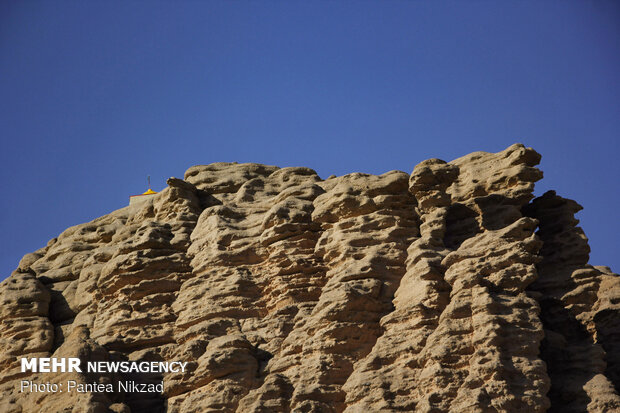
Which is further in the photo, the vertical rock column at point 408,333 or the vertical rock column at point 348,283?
the vertical rock column at point 348,283

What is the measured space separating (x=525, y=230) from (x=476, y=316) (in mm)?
4522

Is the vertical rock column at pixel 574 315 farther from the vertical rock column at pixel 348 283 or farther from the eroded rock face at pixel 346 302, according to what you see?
the vertical rock column at pixel 348 283

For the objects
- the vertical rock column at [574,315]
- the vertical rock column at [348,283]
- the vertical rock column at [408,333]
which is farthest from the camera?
the vertical rock column at [348,283]

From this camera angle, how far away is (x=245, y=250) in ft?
129

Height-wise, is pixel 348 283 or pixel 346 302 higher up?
pixel 348 283

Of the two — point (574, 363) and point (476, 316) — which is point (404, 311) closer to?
point (476, 316)

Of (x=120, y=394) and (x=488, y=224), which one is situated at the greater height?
(x=488, y=224)

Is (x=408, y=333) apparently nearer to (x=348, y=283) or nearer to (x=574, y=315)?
(x=348, y=283)

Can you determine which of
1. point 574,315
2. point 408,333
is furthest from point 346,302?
point 574,315

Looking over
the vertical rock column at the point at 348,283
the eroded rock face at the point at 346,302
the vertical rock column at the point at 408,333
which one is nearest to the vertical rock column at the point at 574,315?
the eroded rock face at the point at 346,302

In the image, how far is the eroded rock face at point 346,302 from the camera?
31.3 metres

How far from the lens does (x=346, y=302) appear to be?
34375 mm

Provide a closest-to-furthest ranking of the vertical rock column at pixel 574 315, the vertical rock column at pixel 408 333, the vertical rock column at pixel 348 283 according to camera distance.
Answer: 1. the vertical rock column at pixel 408 333
2. the vertical rock column at pixel 574 315
3. the vertical rock column at pixel 348 283

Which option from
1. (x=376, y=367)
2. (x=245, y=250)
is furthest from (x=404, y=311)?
(x=245, y=250)
